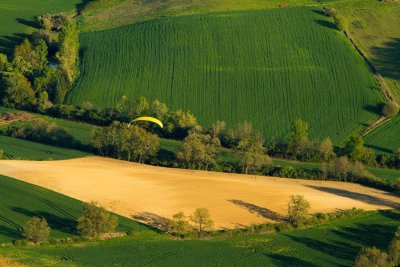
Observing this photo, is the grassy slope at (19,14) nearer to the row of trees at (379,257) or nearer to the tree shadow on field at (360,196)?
the tree shadow on field at (360,196)

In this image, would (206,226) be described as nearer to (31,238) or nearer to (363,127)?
(31,238)

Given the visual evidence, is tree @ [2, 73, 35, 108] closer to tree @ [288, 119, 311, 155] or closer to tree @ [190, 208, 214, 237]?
tree @ [288, 119, 311, 155]

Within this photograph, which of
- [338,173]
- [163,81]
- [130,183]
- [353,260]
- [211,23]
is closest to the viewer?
[353,260]

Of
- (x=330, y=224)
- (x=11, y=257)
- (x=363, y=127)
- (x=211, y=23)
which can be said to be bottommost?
(x=11, y=257)

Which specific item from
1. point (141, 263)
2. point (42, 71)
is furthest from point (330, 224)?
point (42, 71)

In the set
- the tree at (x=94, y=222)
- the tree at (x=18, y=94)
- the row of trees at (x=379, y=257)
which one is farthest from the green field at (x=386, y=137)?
the tree at (x=18, y=94)

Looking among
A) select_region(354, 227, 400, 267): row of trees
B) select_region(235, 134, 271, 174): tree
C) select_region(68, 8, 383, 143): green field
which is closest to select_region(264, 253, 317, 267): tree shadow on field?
select_region(354, 227, 400, 267): row of trees
